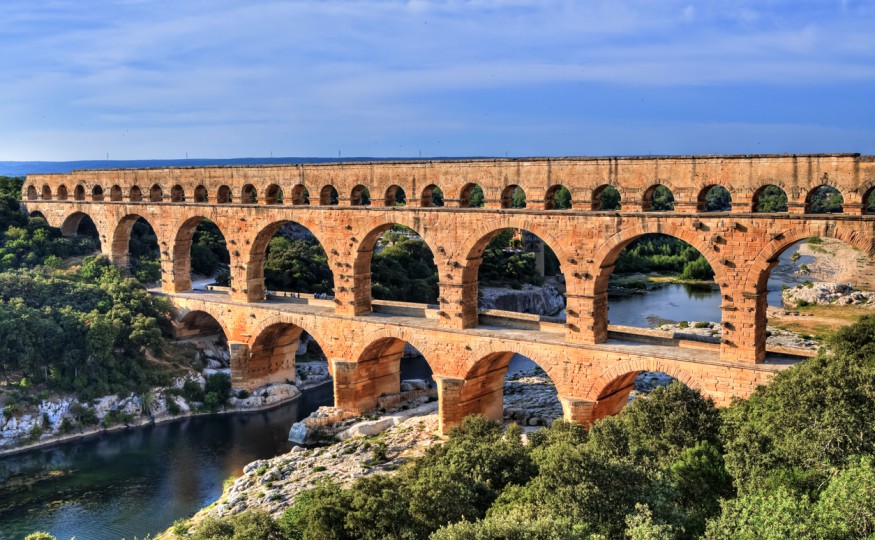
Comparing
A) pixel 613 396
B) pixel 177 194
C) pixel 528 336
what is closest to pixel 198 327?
pixel 177 194

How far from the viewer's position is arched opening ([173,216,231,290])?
31641 mm

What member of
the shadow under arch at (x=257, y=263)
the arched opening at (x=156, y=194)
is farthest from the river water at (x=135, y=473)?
the arched opening at (x=156, y=194)

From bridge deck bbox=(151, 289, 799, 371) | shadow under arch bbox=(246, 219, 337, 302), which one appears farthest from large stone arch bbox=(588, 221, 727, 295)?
shadow under arch bbox=(246, 219, 337, 302)

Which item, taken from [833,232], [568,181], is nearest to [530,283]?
[568,181]

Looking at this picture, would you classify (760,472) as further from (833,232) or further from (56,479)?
(56,479)

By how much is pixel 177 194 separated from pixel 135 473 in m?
11.5

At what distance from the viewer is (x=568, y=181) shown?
21.4m

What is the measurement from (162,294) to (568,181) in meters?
18.1

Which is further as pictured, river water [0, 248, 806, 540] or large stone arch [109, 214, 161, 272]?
large stone arch [109, 214, 161, 272]

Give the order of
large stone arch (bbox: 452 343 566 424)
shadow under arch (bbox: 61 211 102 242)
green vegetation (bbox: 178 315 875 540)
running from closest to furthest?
green vegetation (bbox: 178 315 875 540), large stone arch (bbox: 452 343 566 424), shadow under arch (bbox: 61 211 102 242)

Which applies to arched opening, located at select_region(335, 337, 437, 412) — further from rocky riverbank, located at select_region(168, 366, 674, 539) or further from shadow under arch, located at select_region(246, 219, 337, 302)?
shadow under arch, located at select_region(246, 219, 337, 302)

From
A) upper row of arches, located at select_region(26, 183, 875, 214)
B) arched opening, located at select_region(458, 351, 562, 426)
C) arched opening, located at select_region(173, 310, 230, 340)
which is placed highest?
upper row of arches, located at select_region(26, 183, 875, 214)

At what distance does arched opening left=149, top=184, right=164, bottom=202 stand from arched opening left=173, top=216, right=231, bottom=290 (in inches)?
76.6

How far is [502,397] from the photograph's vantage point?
24.9 meters
